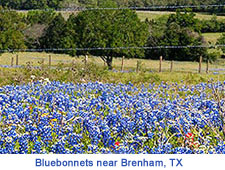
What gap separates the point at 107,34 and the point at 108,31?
0.91ft

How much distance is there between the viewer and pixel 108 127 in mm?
5086

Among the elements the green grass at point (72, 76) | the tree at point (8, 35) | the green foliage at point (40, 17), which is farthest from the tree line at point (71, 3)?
the green grass at point (72, 76)

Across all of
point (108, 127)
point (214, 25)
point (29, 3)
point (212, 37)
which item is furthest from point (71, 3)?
point (108, 127)

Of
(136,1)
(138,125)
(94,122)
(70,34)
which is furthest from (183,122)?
(136,1)

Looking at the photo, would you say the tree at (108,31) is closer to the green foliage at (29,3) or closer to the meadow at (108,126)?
the green foliage at (29,3)

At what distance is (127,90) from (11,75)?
12.6 feet

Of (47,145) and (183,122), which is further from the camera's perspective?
(183,122)

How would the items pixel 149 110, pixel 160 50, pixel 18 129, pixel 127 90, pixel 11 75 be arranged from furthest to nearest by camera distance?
pixel 160 50 < pixel 11 75 < pixel 127 90 < pixel 149 110 < pixel 18 129

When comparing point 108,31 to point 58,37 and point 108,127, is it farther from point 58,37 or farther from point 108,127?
point 108,127

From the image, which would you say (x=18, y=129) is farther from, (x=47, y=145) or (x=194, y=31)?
(x=194, y=31)

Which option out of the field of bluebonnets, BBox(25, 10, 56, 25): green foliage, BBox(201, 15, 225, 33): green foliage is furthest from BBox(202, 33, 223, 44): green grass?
the field of bluebonnets

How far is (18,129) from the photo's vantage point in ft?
16.6

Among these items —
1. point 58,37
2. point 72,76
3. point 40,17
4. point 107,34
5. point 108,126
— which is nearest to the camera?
point 108,126

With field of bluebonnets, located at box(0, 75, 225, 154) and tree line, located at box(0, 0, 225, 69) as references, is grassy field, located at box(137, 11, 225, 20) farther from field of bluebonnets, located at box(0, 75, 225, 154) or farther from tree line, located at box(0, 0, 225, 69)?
field of bluebonnets, located at box(0, 75, 225, 154)
